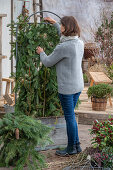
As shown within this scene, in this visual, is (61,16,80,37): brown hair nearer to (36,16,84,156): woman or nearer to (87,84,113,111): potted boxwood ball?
(36,16,84,156): woman

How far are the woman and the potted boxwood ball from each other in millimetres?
1967

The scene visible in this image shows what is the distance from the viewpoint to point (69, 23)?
11.0 feet

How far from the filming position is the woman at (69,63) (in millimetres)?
3389

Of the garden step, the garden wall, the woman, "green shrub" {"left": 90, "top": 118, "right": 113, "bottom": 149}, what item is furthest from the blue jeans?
the garden wall

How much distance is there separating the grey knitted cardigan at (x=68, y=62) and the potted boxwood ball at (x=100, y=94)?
2053mm

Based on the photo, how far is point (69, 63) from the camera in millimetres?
3457

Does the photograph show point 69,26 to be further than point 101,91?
No

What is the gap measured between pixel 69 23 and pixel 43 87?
1.03 m

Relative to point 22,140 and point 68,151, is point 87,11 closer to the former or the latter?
point 68,151

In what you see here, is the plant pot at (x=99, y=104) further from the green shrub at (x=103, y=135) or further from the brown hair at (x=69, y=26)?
the brown hair at (x=69, y=26)

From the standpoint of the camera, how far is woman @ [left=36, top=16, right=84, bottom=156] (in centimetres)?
339

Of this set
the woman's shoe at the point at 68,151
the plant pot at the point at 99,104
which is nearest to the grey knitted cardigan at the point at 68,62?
the woman's shoe at the point at 68,151

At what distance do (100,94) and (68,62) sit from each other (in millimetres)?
2254

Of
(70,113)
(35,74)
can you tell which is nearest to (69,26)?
(35,74)
